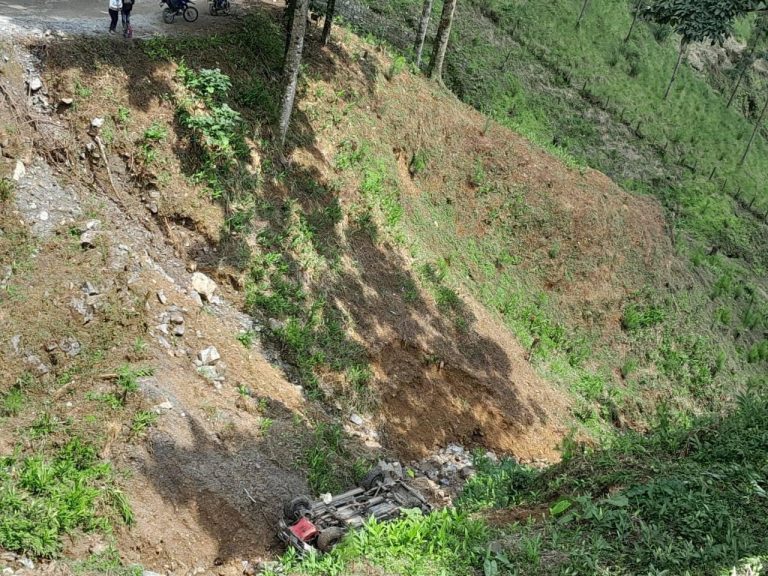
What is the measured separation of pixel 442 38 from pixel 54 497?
19.3 metres

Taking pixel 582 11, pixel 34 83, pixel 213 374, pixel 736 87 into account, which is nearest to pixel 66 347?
pixel 213 374

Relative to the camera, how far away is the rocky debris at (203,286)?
41.6ft

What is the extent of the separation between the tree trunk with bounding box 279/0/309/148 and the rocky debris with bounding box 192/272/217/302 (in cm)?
469

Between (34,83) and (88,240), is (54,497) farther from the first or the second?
(34,83)

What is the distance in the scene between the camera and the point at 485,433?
50.6 feet

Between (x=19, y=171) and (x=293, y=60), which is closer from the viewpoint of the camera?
(x=19, y=171)

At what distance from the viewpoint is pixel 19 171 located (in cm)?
1175

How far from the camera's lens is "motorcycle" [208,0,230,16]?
703 inches

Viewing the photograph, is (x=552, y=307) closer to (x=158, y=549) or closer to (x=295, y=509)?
(x=295, y=509)

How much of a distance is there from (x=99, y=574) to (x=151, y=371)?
3550 millimetres

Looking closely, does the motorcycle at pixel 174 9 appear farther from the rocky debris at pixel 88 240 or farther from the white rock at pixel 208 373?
the white rock at pixel 208 373

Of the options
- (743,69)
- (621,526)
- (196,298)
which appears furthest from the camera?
(743,69)

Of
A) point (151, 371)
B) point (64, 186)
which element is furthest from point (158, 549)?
point (64, 186)

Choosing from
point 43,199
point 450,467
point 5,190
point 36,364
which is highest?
point 5,190
